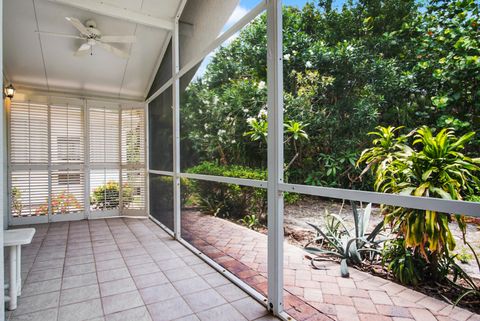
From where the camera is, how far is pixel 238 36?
265 centimetres

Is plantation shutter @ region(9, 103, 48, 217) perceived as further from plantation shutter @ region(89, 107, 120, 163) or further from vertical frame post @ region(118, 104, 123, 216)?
vertical frame post @ region(118, 104, 123, 216)

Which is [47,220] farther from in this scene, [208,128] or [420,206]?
[420,206]

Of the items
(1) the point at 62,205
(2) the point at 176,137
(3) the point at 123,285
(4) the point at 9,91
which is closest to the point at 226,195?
(2) the point at 176,137

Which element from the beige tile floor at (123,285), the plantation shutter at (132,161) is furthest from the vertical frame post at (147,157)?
the beige tile floor at (123,285)

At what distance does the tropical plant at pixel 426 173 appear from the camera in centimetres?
120

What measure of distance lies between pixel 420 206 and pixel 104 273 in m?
2.84

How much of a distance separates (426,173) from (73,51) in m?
4.95

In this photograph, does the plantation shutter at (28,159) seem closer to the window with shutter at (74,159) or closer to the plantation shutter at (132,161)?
the window with shutter at (74,159)

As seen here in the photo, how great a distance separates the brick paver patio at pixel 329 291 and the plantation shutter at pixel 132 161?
2873mm

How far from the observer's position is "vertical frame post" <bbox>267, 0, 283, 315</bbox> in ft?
6.50

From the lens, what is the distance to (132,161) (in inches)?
216

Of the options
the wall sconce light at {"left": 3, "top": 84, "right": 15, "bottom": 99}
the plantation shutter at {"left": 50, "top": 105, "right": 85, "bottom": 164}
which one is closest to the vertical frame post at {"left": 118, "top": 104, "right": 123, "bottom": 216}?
the plantation shutter at {"left": 50, "top": 105, "right": 85, "bottom": 164}

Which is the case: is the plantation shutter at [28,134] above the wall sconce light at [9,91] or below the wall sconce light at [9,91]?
below

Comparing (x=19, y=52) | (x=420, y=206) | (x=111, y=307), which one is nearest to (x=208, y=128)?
(x=111, y=307)
